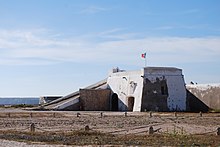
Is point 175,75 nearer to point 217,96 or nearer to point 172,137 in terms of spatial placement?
point 217,96

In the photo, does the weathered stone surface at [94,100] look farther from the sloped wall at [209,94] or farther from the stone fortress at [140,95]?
the sloped wall at [209,94]

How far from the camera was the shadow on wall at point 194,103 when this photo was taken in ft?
157

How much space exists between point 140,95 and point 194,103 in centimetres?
651

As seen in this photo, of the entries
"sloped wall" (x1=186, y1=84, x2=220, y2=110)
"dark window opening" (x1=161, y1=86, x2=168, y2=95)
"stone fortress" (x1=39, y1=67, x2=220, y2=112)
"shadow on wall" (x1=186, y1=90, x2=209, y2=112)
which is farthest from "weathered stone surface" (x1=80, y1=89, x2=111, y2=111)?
"sloped wall" (x1=186, y1=84, x2=220, y2=110)

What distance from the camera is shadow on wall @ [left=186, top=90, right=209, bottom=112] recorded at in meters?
47.8

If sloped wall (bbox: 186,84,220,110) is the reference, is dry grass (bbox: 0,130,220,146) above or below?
below

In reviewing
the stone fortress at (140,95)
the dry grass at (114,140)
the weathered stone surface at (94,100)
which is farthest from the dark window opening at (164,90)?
the dry grass at (114,140)

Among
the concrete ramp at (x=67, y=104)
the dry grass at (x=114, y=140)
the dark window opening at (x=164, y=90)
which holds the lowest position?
the dry grass at (x=114, y=140)

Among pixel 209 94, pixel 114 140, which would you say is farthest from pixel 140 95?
pixel 114 140

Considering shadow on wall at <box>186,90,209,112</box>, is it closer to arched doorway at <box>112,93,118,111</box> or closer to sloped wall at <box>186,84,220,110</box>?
sloped wall at <box>186,84,220,110</box>

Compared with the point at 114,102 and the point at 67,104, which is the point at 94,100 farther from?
the point at 67,104

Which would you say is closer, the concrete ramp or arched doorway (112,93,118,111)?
the concrete ramp

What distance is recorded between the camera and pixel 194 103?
49000 mm

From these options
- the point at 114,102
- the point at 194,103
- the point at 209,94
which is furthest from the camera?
→ the point at 114,102
